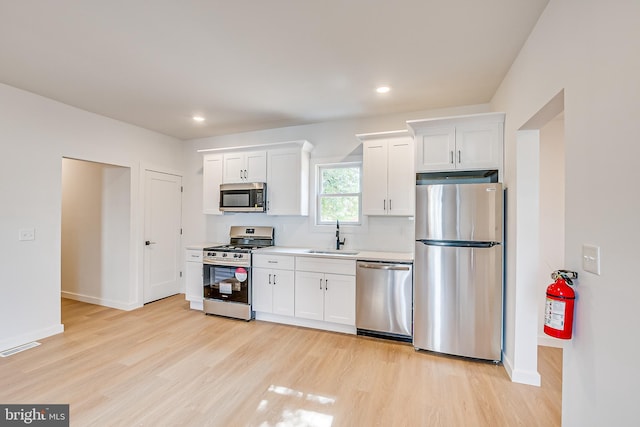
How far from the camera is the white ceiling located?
1.84 meters

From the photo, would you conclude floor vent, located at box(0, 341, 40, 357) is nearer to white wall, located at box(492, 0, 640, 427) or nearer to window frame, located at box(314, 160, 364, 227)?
window frame, located at box(314, 160, 364, 227)

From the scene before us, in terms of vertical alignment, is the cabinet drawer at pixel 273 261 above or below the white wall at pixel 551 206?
below

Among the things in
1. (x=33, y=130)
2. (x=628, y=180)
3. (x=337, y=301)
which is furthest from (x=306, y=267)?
(x=33, y=130)

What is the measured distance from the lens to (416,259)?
291cm

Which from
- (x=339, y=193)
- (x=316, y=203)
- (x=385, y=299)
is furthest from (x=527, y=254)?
(x=316, y=203)

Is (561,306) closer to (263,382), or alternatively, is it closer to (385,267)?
(385,267)

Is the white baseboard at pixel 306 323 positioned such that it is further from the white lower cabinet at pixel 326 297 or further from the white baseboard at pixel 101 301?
the white baseboard at pixel 101 301

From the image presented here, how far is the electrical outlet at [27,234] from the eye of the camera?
3042 millimetres

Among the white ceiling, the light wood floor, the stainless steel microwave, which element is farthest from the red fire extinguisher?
the stainless steel microwave

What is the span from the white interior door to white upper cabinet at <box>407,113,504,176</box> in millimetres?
3963

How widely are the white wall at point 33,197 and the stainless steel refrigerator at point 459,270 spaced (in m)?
4.15

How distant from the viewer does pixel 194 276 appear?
4102 mm

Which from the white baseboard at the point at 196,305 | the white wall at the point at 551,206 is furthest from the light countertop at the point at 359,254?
the white wall at the point at 551,206

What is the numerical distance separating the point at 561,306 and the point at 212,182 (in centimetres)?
428
